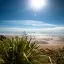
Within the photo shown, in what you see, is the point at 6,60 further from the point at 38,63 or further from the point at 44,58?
the point at 44,58

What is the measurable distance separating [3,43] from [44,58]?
2.33 feet

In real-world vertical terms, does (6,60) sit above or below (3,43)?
below

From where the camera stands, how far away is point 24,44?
2109 mm

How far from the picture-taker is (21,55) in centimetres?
202

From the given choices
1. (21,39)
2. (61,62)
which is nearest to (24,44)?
(21,39)

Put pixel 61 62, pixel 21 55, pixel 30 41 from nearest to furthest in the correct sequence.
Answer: pixel 21 55
pixel 30 41
pixel 61 62

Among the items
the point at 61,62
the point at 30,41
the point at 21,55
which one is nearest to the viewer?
the point at 21,55

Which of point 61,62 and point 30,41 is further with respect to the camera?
point 61,62

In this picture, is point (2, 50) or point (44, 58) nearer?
point (2, 50)

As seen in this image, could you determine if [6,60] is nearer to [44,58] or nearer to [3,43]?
[3,43]

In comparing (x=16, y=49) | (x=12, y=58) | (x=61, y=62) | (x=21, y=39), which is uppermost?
(x=21, y=39)

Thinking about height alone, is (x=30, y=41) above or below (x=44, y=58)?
above

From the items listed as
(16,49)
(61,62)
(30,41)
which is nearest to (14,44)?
(16,49)

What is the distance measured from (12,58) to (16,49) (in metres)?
0.14
